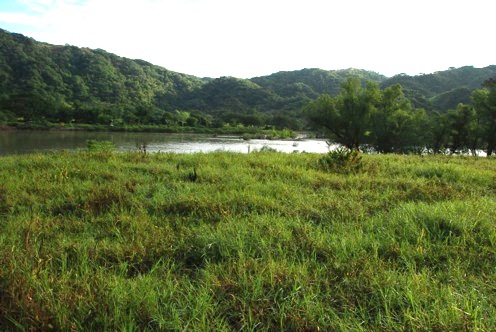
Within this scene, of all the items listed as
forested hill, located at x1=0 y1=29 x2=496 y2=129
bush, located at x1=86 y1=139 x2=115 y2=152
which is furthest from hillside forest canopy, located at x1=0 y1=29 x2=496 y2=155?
bush, located at x1=86 y1=139 x2=115 y2=152

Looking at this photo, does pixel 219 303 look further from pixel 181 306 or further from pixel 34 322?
pixel 34 322

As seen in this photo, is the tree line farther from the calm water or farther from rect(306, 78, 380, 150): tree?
the calm water

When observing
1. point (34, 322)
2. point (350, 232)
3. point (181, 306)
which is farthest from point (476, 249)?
point (34, 322)

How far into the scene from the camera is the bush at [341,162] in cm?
857

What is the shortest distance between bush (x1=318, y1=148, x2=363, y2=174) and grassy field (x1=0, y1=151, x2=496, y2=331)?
2.03 meters

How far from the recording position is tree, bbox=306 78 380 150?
37219 mm

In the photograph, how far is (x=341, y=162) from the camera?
8.88 m

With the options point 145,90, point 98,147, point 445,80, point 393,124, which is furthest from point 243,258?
point 145,90

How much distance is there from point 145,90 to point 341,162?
150 metres

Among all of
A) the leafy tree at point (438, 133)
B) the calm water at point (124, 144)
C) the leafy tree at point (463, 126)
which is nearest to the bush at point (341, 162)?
the calm water at point (124, 144)

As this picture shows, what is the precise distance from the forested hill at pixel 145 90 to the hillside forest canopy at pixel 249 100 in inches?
13.0

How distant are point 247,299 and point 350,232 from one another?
182cm

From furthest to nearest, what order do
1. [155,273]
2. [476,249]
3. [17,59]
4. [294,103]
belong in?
1. [294,103]
2. [17,59]
3. [476,249]
4. [155,273]

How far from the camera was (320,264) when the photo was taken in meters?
3.18
